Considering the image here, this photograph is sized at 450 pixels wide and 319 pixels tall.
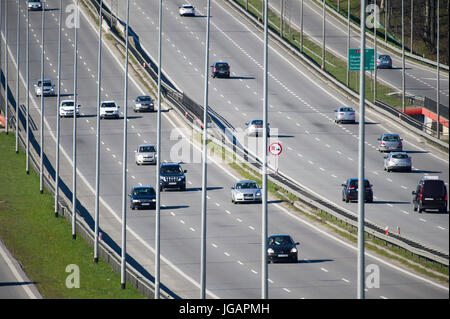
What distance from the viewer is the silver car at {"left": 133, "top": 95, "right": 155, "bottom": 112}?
91.4 metres

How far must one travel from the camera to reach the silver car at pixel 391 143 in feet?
251

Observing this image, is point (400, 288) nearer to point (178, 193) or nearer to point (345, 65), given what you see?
point (178, 193)

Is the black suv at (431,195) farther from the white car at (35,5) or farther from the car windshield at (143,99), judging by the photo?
the white car at (35,5)

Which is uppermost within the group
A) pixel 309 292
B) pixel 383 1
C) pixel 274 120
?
pixel 383 1

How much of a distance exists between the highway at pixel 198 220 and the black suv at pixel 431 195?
283 centimetres

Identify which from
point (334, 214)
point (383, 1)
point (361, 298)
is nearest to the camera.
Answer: point (361, 298)

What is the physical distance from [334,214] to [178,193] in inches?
519

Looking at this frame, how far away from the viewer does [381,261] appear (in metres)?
48.9

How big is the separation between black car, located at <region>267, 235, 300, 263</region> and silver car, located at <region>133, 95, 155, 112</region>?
144 ft

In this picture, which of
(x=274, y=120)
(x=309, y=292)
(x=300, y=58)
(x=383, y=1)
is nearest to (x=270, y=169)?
(x=274, y=120)

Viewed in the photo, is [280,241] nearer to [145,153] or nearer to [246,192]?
[246,192]

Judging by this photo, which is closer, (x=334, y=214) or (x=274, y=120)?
(x=334, y=214)

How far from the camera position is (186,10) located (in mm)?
126875

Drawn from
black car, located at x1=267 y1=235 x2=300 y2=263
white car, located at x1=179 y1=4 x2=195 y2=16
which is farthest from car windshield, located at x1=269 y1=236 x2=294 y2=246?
white car, located at x1=179 y1=4 x2=195 y2=16
